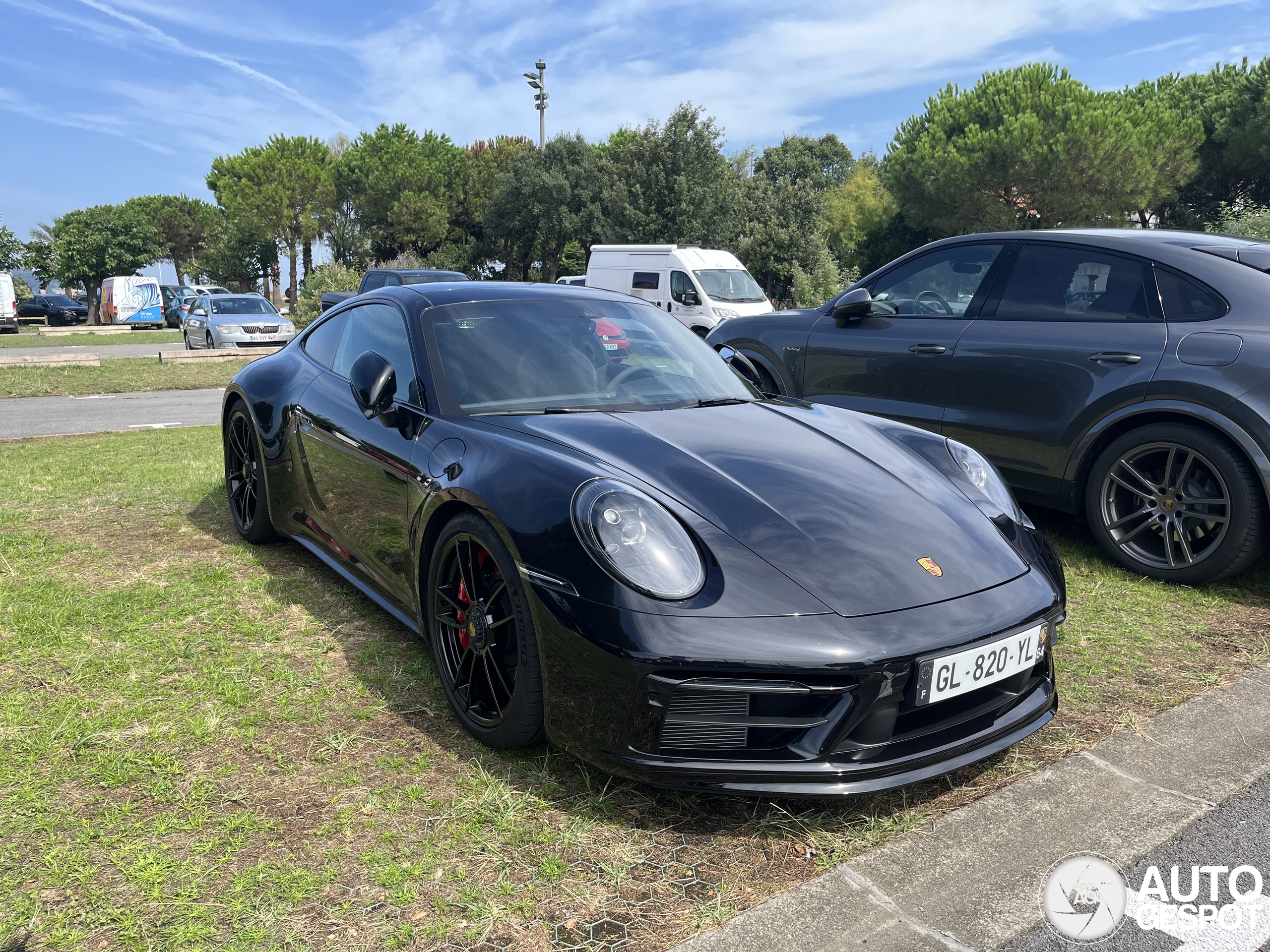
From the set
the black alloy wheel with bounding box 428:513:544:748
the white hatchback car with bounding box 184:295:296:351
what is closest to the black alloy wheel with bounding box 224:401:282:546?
the black alloy wheel with bounding box 428:513:544:748

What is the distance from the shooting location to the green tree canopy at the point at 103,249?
54.6 metres

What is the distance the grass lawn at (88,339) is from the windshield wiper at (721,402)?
2807 centimetres

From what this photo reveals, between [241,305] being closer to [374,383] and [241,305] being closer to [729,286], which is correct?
[729,286]

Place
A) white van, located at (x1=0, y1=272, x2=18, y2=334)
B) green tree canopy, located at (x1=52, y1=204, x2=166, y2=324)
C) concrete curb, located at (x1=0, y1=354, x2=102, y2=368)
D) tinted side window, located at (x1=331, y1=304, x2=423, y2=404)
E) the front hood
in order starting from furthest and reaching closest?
green tree canopy, located at (x1=52, y1=204, x2=166, y2=324) → white van, located at (x1=0, y1=272, x2=18, y2=334) → concrete curb, located at (x1=0, y1=354, x2=102, y2=368) → tinted side window, located at (x1=331, y1=304, x2=423, y2=404) → the front hood

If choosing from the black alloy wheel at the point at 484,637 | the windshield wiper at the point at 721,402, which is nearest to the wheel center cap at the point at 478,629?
the black alloy wheel at the point at 484,637

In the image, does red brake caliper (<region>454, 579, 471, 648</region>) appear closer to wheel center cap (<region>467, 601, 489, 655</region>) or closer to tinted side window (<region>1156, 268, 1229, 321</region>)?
wheel center cap (<region>467, 601, 489, 655</region>)

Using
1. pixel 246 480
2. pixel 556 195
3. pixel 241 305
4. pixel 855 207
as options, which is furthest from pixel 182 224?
pixel 246 480

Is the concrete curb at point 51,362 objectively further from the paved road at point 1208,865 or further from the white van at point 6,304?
the white van at point 6,304

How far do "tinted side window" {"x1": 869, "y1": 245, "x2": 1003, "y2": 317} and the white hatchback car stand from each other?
59.4 feet

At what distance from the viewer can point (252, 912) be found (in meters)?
2.03

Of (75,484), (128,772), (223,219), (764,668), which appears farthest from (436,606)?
(223,219)

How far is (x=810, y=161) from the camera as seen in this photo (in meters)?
71.9

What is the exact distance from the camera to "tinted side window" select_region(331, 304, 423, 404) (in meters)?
3.46

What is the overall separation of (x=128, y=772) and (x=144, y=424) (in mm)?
8276
